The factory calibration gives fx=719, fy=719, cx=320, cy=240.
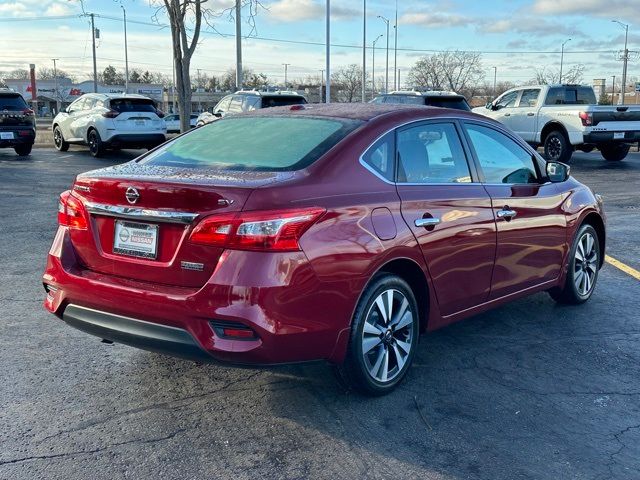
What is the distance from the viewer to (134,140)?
18531 mm

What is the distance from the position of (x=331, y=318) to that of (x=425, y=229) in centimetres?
91

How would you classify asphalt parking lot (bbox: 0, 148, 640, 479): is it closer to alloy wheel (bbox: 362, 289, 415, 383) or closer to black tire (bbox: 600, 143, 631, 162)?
alloy wheel (bbox: 362, 289, 415, 383)

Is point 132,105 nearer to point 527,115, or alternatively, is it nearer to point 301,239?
point 527,115

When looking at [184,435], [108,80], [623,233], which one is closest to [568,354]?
[184,435]

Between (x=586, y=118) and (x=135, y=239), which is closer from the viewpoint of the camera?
(x=135, y=239)

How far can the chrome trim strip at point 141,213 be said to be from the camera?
3586 mm

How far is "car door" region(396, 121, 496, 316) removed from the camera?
14.1 feet

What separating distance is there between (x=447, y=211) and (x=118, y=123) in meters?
15.4

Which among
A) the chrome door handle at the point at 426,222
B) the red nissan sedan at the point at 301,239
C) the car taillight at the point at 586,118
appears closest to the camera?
the red nissan sedan at the point at 301,239

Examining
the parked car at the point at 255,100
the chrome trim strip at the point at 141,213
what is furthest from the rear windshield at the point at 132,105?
the chrome trim strip at the point at 141,213

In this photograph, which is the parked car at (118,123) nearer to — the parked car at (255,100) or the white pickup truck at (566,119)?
the parked car at (255,100)

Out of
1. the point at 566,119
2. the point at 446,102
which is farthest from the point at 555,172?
the point at 566,119

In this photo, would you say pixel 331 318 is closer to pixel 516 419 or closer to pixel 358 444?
pixel 358 444

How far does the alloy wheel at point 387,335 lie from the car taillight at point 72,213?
1692 millimetres
